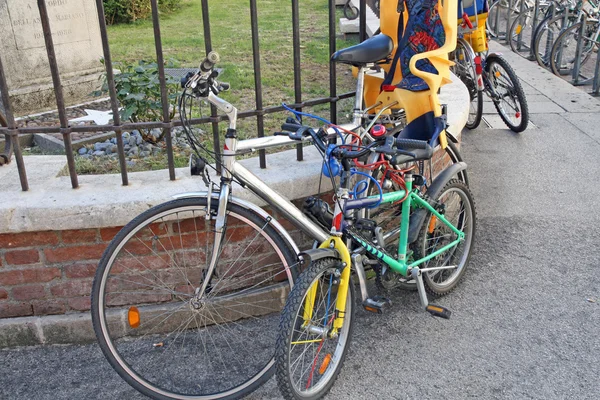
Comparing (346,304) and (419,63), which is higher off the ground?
(419,63)

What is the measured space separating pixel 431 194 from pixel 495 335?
2.60ft

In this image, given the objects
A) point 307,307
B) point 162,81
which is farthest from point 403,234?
point 162,81

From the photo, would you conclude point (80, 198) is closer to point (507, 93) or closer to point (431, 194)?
point (431, 194)

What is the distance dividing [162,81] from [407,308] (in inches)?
69.9

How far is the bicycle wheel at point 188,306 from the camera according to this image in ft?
9.70

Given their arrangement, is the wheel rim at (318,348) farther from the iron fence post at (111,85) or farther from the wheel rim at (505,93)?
the wheel rim at (505,93)

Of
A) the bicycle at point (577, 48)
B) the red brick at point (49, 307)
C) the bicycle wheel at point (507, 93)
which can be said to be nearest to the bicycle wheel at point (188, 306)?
the red brick at point (49, 307)

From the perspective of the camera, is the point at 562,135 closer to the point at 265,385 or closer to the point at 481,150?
the point at 481,150

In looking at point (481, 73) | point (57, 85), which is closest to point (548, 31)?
point (481, 73)

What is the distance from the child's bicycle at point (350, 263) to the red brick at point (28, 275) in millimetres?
1260

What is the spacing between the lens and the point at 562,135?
234 inches

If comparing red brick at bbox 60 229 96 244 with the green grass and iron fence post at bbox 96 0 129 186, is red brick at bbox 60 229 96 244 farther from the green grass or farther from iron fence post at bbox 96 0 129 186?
the green grass

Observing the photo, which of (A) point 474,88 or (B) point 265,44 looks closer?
(A) point 474,88

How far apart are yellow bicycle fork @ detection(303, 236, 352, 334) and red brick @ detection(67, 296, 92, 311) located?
123 cm
